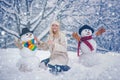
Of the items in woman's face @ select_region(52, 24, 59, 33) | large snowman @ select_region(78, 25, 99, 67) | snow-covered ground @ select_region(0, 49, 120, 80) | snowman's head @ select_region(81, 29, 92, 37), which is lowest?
snow-covered ground @ select_region(0, 49, 120, 80)

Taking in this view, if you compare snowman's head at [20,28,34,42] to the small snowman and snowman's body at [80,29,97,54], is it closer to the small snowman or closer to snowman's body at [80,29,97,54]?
the small snowman

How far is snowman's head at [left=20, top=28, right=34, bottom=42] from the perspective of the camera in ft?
6.68

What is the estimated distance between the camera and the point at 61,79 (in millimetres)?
1980

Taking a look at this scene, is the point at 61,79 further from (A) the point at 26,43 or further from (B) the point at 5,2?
(B) the point at 5,2

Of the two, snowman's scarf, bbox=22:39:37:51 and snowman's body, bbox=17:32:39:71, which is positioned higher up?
snowman's scarf, bbox=22:39:37:51

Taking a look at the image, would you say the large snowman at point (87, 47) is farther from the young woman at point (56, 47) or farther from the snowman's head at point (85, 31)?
the young woman at point (56, 47)

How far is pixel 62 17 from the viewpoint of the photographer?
2.08 m

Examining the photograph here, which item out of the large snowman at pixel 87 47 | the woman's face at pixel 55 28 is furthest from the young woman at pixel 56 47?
the large snowman at pixel 87 47

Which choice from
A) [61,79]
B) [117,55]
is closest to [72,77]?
[61,79]

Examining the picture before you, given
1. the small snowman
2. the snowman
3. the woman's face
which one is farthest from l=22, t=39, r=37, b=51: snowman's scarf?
the snowman

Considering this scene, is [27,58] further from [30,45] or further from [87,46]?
[87,46]

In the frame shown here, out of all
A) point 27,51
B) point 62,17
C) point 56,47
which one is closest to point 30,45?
point 27,51

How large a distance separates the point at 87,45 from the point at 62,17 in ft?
0.83

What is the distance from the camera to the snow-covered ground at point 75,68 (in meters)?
1.99
